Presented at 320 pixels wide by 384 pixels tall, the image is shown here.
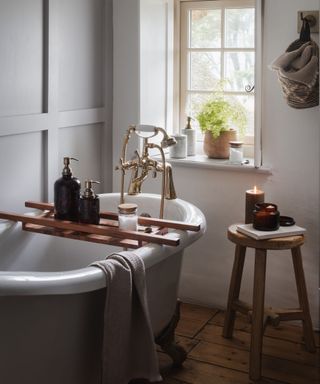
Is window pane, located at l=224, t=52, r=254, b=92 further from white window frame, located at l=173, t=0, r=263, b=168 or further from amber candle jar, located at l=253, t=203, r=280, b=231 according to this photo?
amber candle jar, located at l=253, t=203, r=280, b=231

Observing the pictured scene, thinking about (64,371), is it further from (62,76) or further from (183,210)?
(62,76)

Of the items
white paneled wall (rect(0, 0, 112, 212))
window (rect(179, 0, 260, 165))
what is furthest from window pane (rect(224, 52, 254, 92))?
white paneled wall (rect(0, 0, 112, 212))

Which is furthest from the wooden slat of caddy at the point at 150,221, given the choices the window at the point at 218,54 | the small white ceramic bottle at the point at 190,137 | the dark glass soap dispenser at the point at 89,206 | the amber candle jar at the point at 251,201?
the window at the point at 218,54

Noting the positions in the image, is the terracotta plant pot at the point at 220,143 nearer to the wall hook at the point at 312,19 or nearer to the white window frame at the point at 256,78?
the white window frame at the point at 256,78

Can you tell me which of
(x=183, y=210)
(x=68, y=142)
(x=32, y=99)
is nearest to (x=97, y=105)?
(x=68, y=142)

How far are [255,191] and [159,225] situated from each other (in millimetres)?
647

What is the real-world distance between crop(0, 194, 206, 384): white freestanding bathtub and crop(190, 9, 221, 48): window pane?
4.35ft

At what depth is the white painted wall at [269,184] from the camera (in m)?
3.01

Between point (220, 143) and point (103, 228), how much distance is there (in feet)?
3.61

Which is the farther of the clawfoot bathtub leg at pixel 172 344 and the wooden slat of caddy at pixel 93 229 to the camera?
the clawfoot bathtub leg at pixel 172 344

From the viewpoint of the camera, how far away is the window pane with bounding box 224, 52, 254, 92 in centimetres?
339

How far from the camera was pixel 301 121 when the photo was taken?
3012mm

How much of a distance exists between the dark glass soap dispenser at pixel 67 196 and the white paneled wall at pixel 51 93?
0.96 feet

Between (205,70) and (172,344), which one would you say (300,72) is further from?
(172,344)
